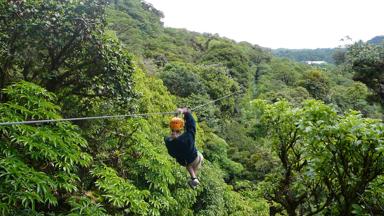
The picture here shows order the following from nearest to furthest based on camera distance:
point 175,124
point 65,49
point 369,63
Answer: point 175,124, point 65,49, point 369,63

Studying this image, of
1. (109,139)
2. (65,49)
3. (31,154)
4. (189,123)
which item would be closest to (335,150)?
(189,123)

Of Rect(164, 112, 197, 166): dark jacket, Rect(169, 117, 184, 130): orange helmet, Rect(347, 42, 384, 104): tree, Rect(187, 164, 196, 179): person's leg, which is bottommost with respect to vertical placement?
Rect(187, 164, 196, 179): person's leg

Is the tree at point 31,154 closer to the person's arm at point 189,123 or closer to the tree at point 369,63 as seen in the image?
the person's arm at point 189,123

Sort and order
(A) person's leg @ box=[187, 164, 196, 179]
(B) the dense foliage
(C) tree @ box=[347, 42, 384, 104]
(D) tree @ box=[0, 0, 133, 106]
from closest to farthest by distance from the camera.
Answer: (B) the dense foliage
(A) person's leg @ box=[187, 164, 196, 179]
(D) tree @ box=[0, 0, 133, 106]
(C) tree @ box=[347, 42, 384, 104]

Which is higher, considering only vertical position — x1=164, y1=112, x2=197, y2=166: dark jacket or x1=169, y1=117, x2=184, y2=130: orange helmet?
x1=169, y1=117, x2=184, y2=130: orange helmet

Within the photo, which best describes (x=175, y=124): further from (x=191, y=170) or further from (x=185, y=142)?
→ (x=191, y=170)

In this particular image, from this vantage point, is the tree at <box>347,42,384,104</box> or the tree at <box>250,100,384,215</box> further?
the tree at <box>347,42,384,104</box>

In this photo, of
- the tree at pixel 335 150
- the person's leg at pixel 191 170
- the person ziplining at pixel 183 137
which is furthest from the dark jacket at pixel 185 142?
the tree at pixel 335 150

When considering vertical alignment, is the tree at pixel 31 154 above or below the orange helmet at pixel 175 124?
below

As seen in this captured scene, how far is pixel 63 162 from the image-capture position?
18.2 ft

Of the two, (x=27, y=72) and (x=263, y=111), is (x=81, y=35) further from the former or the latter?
(x=263, y=111)

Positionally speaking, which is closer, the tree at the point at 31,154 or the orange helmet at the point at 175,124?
the tree at the point at 31,154

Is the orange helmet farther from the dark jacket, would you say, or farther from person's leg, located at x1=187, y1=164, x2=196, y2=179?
person's leg, located at x1=187, y1=164, x2=196, y2=179

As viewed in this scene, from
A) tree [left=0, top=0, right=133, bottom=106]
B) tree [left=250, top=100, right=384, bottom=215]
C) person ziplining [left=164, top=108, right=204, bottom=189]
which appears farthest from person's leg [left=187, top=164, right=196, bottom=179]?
tree [left=0, top=0, right=133, bottom=106]
